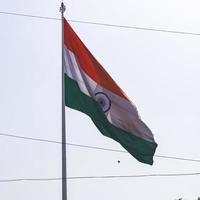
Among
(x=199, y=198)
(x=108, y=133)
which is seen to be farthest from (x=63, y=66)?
(x=199, y=198)

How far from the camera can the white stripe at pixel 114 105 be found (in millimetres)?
16000

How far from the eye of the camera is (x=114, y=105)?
53.8 feet

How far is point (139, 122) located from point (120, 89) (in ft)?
3.17

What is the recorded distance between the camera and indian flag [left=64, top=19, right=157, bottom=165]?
620 inches

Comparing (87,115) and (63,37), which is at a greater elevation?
(63,37)

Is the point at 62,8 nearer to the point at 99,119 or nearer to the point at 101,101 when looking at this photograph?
the point at 101,101

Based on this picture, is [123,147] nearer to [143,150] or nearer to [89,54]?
[143,150]

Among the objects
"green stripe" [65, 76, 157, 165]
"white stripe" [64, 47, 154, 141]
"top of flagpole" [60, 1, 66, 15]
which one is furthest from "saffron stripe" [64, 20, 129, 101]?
"green stripe" [65, 76, 157, 165]

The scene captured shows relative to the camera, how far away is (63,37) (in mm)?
16250

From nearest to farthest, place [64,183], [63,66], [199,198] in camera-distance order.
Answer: [64,183]
[63,66]
[199,198]

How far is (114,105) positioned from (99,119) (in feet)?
2.65

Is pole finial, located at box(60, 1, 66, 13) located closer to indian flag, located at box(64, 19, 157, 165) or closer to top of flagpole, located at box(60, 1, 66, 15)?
top of flagpole, located at box(60, 1, 66, 15)

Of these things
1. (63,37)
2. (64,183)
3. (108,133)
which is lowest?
(64,183)

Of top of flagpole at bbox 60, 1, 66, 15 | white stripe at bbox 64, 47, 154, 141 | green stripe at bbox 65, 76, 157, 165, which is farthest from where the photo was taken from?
top of flagpole at bbox 60, 1, 66, 15
